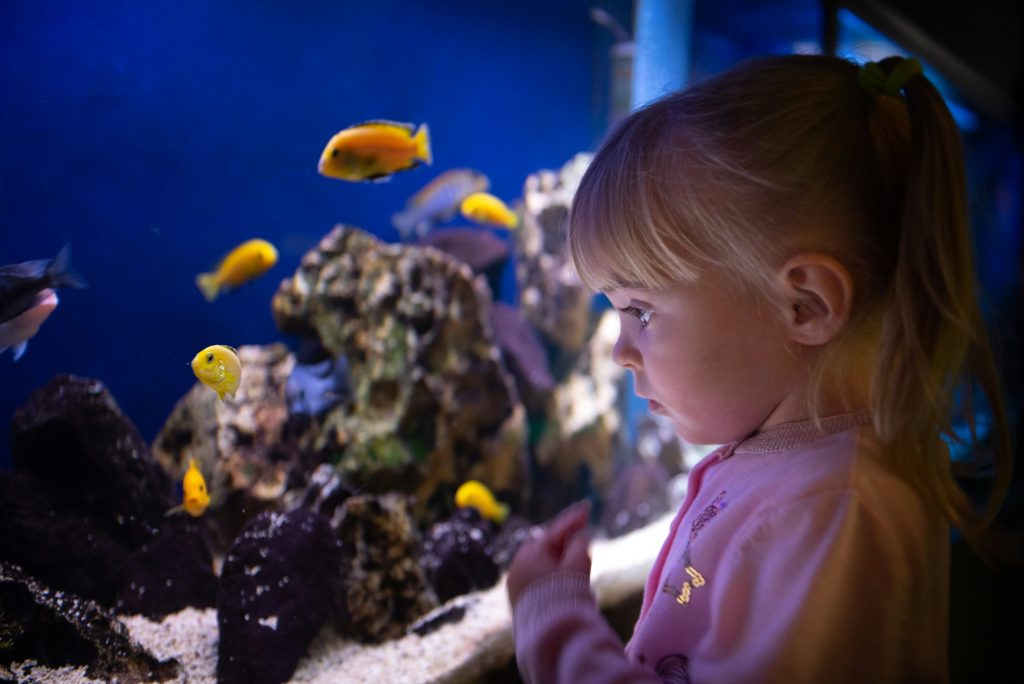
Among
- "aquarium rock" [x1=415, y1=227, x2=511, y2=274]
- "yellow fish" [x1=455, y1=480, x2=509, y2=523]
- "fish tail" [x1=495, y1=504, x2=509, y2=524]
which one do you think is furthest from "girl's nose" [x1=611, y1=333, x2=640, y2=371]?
"aquarium rock" [x1=415, y1=227, x2=511, y2=274]

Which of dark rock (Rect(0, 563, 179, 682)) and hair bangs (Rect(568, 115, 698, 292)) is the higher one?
hair bangs (Rect(568, 115, 698, 292))

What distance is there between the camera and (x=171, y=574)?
171cm

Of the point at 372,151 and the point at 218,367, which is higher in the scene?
the point at 372,151

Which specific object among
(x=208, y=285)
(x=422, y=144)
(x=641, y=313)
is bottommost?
(x=641, y=313)

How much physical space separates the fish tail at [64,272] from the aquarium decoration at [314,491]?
0.24 meters

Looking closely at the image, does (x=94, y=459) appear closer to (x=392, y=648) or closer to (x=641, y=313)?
(x=392, y=648)

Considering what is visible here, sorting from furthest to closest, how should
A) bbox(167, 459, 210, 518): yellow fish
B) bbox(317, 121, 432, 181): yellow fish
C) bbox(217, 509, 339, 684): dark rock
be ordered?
1. bbox(317, 121, 432, 181): yellow fish
2. bbox(167, 459, 210, 518): yellow fish
3. bbox(217, 509, 339, 684): dark rock

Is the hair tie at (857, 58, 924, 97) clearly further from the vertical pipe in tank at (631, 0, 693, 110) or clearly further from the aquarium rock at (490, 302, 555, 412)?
the aquarium rock at (490, 302, 555, 412)

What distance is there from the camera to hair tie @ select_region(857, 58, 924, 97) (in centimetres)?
107

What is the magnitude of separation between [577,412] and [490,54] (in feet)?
7.73

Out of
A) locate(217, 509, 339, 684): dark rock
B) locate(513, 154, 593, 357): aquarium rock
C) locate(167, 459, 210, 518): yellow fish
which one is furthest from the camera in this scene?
locate(513, 154, 593, 357): aquarium rock

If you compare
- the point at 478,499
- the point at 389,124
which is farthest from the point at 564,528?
the point at 478,499

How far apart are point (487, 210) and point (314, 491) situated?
2.01 meters

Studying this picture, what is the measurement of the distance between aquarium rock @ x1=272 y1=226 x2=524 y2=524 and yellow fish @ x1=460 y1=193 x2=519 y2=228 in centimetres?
43
